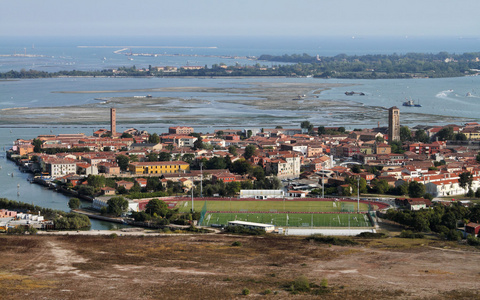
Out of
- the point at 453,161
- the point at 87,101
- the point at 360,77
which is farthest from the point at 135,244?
the point at 360,77

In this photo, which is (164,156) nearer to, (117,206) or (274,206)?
(274,206)

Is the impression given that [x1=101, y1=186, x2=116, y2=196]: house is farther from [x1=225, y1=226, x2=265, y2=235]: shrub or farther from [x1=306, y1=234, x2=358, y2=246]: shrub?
[x1=306, y1=234, x2=358, y2=246]: shrub

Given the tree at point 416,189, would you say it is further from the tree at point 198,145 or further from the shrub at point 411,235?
the tree at point 198,145

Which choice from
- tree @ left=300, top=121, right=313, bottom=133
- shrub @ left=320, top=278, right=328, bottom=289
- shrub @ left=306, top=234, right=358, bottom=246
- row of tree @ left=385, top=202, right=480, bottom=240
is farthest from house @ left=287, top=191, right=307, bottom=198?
tree @ left=300, top=121, right=313, bottom=133

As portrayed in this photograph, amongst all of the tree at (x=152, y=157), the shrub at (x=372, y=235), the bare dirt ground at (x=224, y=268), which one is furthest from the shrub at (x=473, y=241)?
the tree at (x=152, y=157)

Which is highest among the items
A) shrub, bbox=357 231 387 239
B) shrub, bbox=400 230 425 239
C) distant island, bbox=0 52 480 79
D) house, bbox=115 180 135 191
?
distant island, bbox=0 52 480 79

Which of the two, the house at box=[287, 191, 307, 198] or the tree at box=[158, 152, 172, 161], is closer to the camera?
the house at box=[287, 191, 307, 198]
